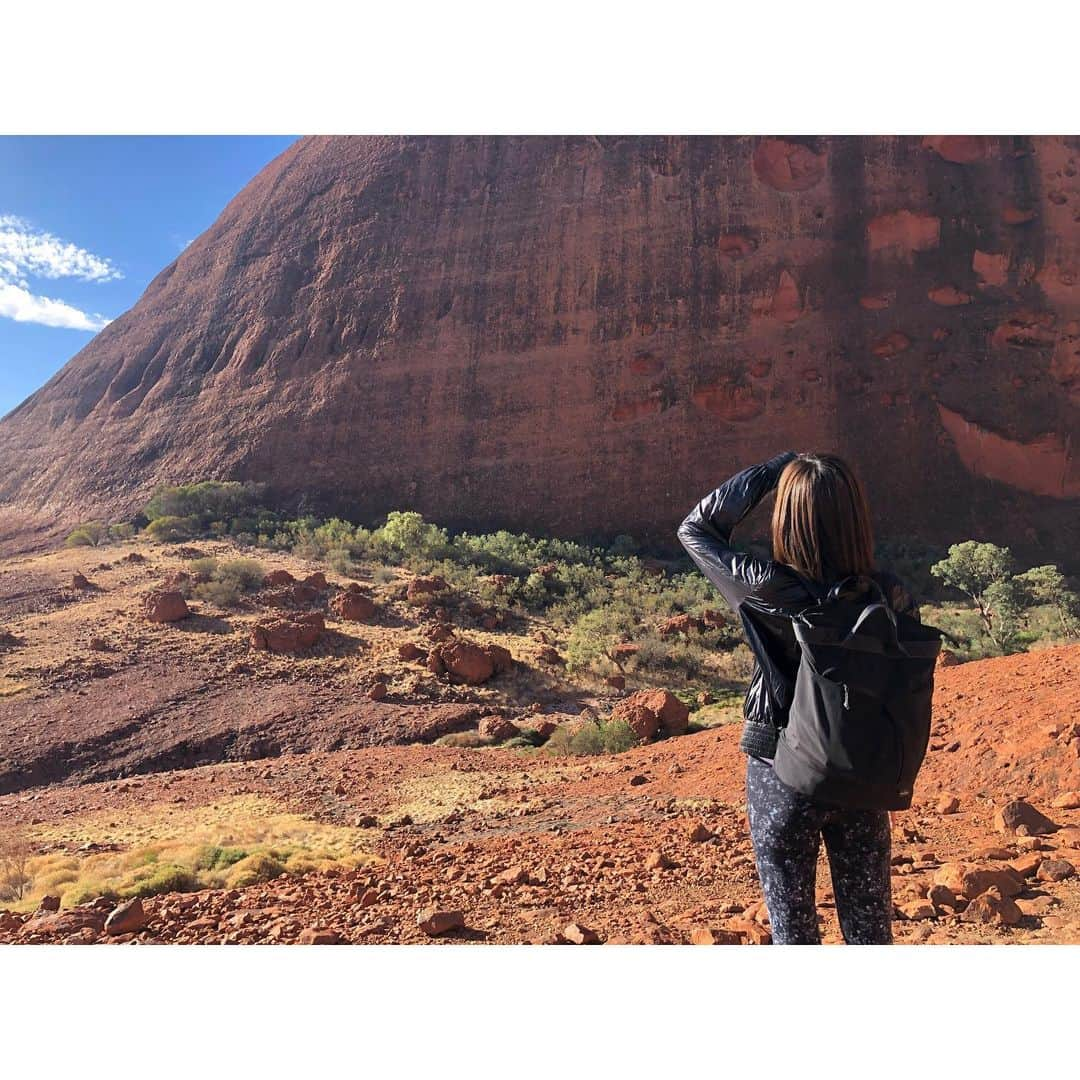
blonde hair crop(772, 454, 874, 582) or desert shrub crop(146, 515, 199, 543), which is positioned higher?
desert shrub crop(146, 515, 199, 543)

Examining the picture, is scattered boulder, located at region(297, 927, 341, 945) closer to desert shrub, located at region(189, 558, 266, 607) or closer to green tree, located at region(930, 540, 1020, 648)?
desert shrub, located at region(189, 558, 266, 607)

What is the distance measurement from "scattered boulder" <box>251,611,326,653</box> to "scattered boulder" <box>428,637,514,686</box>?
2.14m

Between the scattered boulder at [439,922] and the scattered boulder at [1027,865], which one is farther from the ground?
the scattered boulder at [1027,865]

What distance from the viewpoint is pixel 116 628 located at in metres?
13.7

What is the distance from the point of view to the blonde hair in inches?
73.2

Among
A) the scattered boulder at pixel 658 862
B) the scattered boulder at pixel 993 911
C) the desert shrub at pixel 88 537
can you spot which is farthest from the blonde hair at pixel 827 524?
the desert shrub at pixel 88 537

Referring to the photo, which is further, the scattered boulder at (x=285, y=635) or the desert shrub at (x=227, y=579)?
the desert shrub at (x=227, y=579)

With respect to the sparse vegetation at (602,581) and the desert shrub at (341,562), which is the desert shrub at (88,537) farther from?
the desert shrub at (341,562)

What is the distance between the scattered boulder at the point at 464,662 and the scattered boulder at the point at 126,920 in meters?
8.34

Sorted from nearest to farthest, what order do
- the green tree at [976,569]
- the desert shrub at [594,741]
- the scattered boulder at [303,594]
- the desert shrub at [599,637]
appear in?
the desert shrub at [594,741], the desert shrub at [599,637], the scattered boulder at [303,594], the green tree at [976,569]

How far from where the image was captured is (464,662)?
499 inches

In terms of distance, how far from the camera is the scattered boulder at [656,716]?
9828 mm

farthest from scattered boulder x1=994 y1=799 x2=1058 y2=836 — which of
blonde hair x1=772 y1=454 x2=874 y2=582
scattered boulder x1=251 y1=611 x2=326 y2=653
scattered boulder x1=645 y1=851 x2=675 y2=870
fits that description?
scattered boulder x1=251 y1=611 x2=326 y2=653

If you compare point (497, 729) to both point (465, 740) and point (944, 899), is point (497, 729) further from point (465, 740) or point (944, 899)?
point (944, 899)
